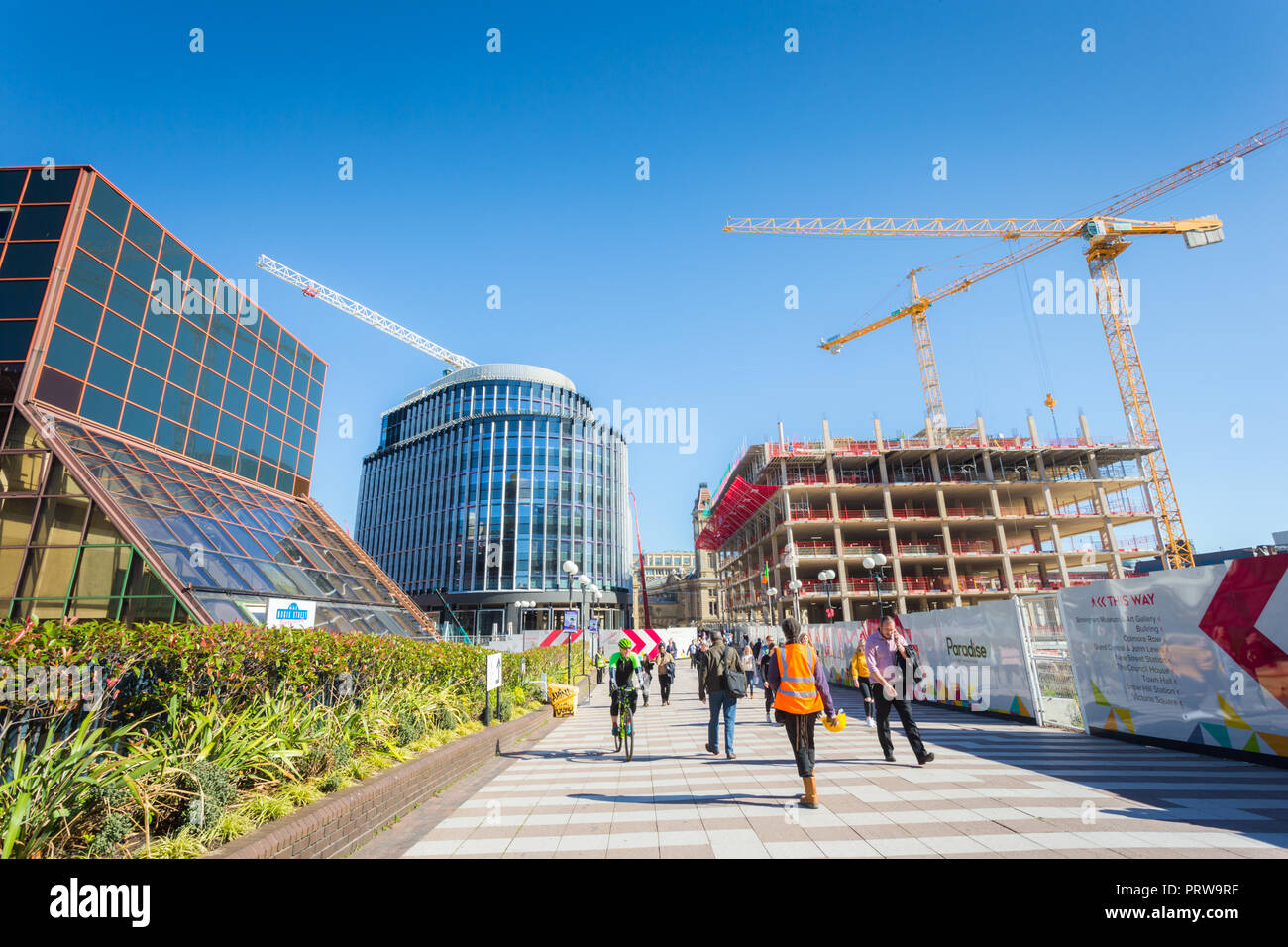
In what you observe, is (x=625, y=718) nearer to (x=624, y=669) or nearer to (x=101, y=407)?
(x=624, y=669)

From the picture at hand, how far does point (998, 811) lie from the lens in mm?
5398

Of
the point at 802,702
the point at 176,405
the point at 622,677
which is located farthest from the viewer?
the point at 176,405

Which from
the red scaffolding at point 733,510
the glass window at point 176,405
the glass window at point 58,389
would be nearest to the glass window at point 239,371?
the glass window at point 176,405

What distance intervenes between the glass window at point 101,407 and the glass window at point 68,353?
0.58 metres

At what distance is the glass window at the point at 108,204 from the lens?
16.5 m

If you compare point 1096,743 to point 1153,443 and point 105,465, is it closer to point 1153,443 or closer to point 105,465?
point 105,465

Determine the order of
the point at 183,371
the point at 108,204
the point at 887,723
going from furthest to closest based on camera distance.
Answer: the point at 183,371, the point at 108,204, the point at 887,723

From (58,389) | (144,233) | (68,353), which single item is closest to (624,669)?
(58,389)

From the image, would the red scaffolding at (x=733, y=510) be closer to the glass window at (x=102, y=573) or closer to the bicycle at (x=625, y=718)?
the bicycle at (x=625, y=718)

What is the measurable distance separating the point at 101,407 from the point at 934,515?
58.7 meters

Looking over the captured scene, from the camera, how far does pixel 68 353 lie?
50.8 ft

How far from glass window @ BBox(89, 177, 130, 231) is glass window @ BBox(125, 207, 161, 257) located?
0.93ft

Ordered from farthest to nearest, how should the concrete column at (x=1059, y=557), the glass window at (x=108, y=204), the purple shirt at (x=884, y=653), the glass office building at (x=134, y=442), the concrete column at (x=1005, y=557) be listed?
the concrete column at (x=1059, y=557) → the concrete column at (x=1005, y=557) → the glass window at (x=108, y=204) → the glass office building at (x=134, y=442) → the purple shirt at (x=884, y=653)
